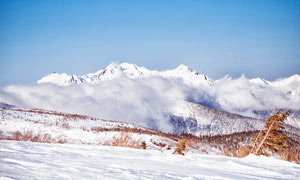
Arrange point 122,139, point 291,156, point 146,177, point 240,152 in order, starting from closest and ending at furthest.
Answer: point 146,177 < point 122,139 < point 291,156 < point 240,152

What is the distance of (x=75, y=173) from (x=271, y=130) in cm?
1251

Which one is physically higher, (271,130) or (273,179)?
(271,130)

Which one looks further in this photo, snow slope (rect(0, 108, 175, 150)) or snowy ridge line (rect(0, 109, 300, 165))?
snow slope (rect(0, 108, 175, 150))

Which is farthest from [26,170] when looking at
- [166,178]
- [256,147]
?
[256,147]

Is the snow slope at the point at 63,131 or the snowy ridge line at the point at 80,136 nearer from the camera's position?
the snowy ridge line at the point at 80,136

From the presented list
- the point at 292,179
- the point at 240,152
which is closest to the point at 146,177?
the point at 292,179

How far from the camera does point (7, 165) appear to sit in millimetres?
3537

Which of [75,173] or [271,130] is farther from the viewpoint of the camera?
[271,130]

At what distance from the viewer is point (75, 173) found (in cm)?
356

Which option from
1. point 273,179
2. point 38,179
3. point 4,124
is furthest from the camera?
point 4,124

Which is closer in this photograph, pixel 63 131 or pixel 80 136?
pixel 80 136

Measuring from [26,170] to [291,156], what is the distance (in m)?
11.6

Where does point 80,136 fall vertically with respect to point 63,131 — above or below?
below

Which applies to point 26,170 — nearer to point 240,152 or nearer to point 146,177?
point 146,177
